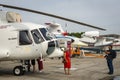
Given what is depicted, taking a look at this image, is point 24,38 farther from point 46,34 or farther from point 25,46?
point 46,34

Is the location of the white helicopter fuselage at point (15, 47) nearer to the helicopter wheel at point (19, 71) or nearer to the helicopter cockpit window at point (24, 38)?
the helicopter cockpit window at point (24, 38)

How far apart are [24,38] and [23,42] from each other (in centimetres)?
23

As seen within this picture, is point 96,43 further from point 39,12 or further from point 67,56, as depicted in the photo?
point 39,12

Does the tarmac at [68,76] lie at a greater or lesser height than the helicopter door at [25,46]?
lesser

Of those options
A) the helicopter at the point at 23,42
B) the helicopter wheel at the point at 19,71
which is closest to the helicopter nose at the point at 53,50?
the helicopter at the point at 23,42

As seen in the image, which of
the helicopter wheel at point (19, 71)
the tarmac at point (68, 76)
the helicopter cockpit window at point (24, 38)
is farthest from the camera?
the helicopter wheel at point (19, 71)

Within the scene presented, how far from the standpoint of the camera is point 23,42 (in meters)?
15.2

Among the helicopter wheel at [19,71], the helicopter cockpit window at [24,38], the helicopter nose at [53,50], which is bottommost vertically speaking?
the helicopter wheel at [19,71]

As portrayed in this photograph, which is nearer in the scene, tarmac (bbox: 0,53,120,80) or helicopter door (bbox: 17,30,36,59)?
tarmac (bbox: 0,53,120,80)

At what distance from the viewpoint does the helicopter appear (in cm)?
1513

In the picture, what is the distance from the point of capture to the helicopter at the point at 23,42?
15.1m

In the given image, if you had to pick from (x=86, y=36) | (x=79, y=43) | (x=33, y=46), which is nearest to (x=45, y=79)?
(x=33, y=46)

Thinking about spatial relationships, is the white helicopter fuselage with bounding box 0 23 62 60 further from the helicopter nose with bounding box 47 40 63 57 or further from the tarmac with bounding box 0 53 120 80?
the tarmac with bounding box 0 53 120 80

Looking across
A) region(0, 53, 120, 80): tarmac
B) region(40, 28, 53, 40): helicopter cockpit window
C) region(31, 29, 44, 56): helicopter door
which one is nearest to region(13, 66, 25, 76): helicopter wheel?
region(0, 53, 120, 80): tarmac
